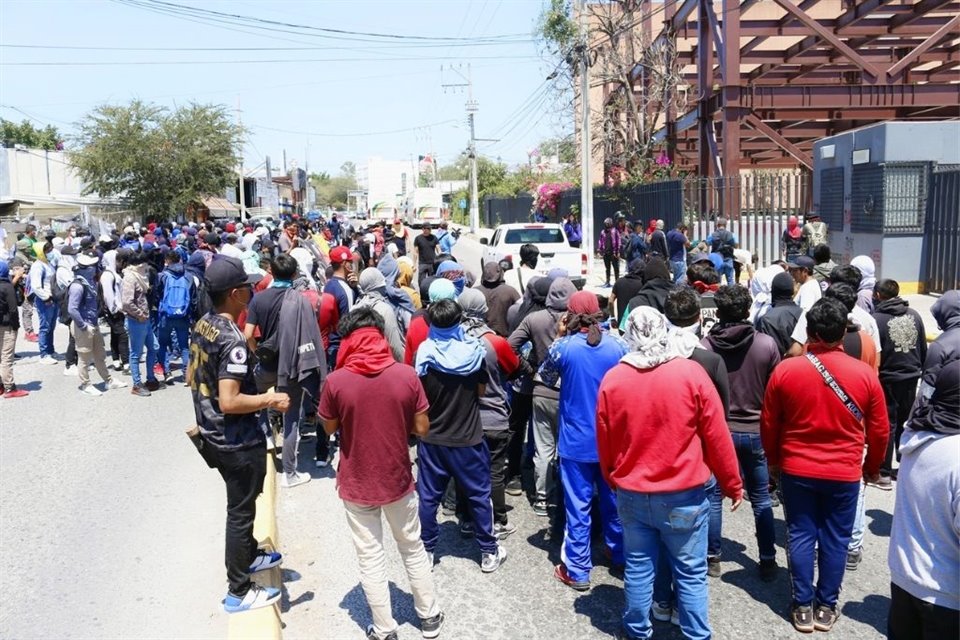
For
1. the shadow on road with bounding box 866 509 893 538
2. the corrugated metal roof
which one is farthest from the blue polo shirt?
the corrugated metal roof

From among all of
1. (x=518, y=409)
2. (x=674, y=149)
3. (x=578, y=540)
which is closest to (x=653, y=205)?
(x=674, y=149)

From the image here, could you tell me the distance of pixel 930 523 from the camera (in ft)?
9.98

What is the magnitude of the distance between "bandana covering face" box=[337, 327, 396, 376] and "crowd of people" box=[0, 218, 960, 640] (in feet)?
0.03

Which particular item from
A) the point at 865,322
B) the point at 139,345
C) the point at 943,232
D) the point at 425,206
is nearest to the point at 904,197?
the point at 943,232

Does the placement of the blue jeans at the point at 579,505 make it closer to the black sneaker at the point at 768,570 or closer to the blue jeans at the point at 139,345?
the black sneaker at the point at 768,570

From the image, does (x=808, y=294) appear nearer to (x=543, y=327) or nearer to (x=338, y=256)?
(x=543, y=327)

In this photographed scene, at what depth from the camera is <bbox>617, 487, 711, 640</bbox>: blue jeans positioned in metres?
3.94

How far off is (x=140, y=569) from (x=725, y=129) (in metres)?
20.4

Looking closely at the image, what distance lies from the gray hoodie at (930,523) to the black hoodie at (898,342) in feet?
11.8

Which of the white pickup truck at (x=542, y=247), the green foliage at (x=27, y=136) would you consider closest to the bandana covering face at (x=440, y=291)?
the white pickup truck at (x=542, y=247)

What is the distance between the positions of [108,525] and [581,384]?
3.94m

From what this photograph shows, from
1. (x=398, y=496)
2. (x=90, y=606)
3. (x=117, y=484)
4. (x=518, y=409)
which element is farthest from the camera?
(x=117, y=484)

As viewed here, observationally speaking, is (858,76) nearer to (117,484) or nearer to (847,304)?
(847,304)

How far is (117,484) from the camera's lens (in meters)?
7.35
